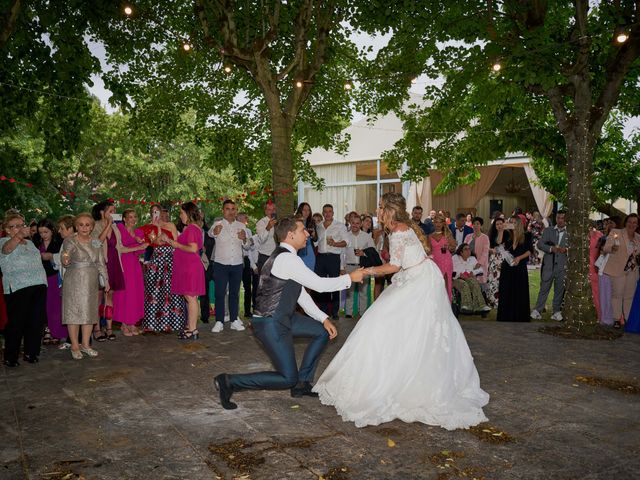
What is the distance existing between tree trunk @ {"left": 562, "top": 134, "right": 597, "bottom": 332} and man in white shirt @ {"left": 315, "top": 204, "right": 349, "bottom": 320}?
3.99 m

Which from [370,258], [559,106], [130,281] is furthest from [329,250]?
[559,106]

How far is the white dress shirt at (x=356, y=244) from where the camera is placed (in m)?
11.1

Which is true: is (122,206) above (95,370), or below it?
above

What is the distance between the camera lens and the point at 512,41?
8.73m

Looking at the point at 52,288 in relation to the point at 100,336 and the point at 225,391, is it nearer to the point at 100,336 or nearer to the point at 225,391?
the point at 100,336

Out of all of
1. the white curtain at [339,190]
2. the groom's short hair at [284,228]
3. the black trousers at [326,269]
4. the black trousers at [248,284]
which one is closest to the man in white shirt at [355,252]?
the black trousers at [326,269]

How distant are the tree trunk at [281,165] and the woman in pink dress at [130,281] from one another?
106 inches

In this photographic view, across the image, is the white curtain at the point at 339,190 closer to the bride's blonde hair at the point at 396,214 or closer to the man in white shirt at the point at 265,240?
the man in white shirt at the point at 265,240

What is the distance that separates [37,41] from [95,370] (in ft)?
24.8

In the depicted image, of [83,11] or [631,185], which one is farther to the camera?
[631,185]

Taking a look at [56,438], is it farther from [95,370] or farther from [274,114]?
[274,114]

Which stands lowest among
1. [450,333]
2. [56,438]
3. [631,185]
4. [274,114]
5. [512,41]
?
[56,438]

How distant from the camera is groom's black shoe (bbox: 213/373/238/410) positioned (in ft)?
16.6

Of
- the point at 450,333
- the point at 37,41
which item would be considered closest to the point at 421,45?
the point at 37,41
